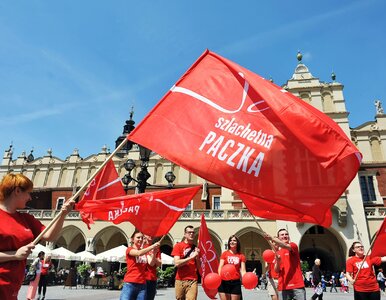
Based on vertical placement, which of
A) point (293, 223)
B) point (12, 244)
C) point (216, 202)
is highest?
point (216, 202)

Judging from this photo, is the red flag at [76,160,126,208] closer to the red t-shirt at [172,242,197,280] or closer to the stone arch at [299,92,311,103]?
the red t-shirt at [172,242,197,280]

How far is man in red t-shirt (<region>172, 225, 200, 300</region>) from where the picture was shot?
538cm

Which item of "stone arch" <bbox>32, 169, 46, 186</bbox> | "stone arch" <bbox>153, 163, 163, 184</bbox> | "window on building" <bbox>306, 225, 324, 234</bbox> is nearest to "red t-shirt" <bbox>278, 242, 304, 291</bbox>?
"window on building" <bbox>306, 225, 324, 234</bbox>

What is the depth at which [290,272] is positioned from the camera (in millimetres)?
4949

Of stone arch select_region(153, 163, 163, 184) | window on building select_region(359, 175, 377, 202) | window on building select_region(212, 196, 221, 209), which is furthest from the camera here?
stone arch select_region(153, 163, 163, 184)

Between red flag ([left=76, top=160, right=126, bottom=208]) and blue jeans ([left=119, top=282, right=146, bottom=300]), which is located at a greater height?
red flag ([left=76, top=160, right=126, bottom=208])

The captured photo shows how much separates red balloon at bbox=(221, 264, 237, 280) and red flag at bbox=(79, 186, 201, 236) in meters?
1.28

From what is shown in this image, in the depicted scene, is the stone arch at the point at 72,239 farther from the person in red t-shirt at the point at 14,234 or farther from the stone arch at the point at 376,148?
the person in red t-shirt at the point at 14,234

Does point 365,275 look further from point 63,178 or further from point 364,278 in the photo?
point 63,178

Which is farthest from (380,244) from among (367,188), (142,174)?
(367,188)

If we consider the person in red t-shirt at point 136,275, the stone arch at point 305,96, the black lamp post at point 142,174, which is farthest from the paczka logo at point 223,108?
the stone arch at point 305,96

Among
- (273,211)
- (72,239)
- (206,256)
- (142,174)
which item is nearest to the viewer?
(273,211)

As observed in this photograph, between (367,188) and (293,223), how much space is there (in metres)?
7.03

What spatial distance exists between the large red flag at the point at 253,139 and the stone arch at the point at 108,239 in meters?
23.9
